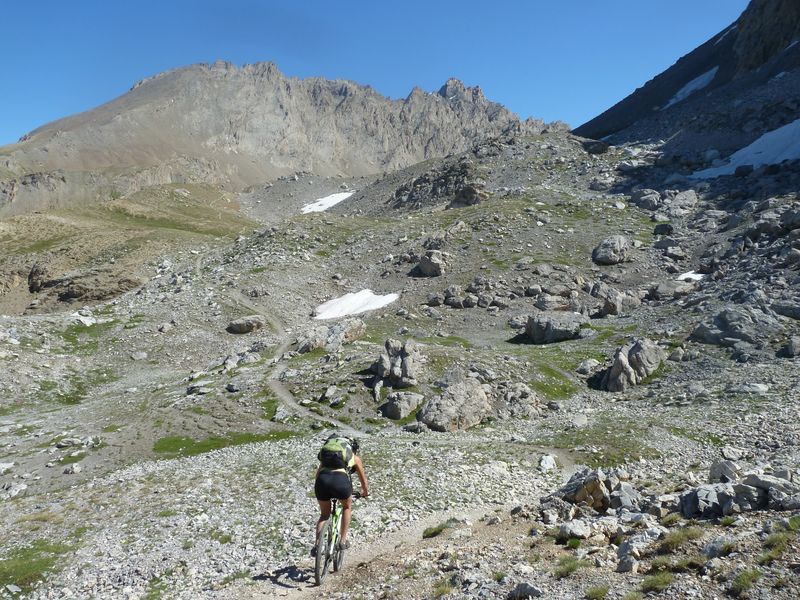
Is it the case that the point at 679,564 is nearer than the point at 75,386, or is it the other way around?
the point at 679,564

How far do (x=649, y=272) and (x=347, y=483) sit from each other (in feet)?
225

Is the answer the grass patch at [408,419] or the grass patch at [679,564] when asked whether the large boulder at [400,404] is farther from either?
the grass patch at [679,564]

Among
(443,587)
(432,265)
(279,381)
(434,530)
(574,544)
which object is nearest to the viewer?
(443,587)

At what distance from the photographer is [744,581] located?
962 cm

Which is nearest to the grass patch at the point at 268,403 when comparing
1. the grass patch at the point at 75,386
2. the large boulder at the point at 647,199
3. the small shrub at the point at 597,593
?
the grass patch at the point at 75,386

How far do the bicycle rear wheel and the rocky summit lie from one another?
1.23ft

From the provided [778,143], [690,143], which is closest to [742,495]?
[778,143]

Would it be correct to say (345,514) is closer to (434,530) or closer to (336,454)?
(336,454)

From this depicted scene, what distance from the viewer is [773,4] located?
419 ft

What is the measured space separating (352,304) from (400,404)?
36383 mm

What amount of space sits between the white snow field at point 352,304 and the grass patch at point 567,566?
189ft

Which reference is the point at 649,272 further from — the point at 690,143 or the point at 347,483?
the point at 347,483

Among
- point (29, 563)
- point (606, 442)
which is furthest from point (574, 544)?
point (29, 563)

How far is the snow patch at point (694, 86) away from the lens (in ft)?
469
